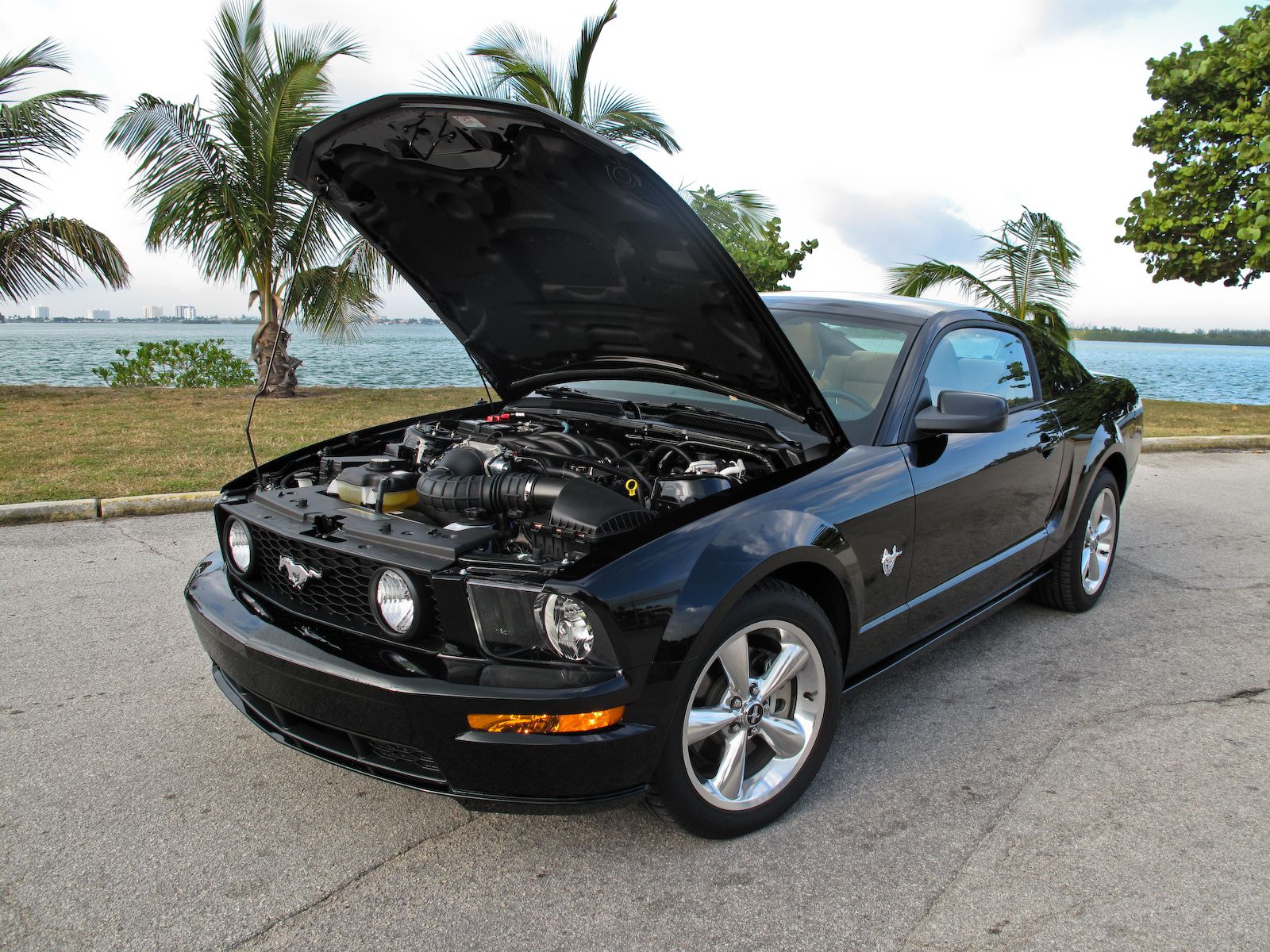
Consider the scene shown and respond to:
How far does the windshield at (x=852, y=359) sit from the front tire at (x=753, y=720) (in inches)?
31.4

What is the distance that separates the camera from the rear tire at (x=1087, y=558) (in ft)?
13.9

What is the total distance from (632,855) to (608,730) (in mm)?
508

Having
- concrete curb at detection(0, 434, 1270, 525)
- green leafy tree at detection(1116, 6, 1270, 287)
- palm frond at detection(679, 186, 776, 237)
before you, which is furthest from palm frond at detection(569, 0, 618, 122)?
green leafy tree at detection(1116, 6, 1270, 287)

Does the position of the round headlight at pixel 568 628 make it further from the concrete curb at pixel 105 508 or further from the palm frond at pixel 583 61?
the palm frond at pixel 583 61

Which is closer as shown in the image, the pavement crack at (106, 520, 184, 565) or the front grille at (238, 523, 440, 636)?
the front grille at (238, 523, 440, 636)

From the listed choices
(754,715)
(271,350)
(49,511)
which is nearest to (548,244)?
(754,715)

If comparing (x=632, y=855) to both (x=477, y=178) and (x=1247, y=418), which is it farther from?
(x=1247, y=418)

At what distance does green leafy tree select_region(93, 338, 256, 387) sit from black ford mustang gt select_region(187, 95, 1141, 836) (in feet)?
48.1

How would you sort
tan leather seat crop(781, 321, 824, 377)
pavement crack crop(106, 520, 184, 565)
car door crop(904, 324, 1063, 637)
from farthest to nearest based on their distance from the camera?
pavement crack crop(106, 520, 184, 565) < tan leather seat crop(781, 321, 824, 377) < car door crop(904, 324, 1063, 637)

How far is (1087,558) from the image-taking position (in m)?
4.40

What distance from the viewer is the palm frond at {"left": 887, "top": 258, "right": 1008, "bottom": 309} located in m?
13.4

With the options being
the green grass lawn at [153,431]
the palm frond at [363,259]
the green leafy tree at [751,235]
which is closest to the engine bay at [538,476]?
the green grass lawn at [153,431]

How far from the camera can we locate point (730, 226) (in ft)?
39.0

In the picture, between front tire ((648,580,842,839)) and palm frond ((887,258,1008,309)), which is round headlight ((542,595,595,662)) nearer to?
front tire ((648,580,842,839))
